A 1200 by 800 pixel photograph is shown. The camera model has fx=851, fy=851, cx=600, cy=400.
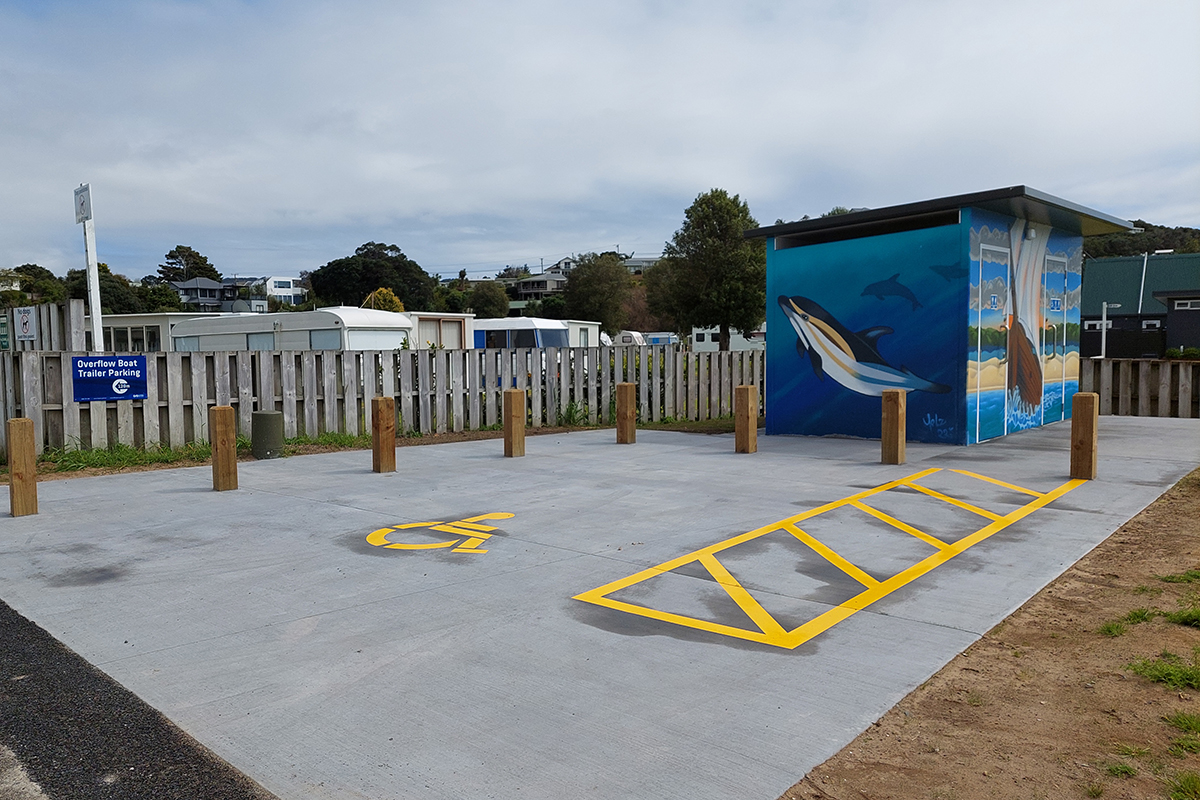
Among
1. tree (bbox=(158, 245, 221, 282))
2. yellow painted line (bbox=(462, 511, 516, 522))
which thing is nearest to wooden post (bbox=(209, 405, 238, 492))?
yellow painted line (bbox=(462, 511, 516, 522))

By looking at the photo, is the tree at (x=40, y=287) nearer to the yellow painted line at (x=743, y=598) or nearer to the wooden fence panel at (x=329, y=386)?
the wooden fence panel at (x=329, y=386)

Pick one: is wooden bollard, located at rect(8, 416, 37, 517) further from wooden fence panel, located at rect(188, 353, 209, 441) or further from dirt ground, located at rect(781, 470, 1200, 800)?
dirt ground, located at rect(781, 470, 1200, 800)

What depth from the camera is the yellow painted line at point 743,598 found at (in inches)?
194

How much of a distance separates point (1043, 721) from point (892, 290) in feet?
35.2

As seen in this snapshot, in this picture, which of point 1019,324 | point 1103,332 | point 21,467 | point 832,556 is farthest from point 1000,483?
point 1103,332

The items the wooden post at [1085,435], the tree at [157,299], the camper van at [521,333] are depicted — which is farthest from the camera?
the tree at [157,299]

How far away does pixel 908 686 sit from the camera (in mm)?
4031

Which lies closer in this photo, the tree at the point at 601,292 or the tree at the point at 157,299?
the tree at the point at 157,299

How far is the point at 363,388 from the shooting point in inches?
587

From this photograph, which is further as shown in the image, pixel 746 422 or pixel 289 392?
pixel 289 392

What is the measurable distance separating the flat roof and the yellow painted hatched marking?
527cm

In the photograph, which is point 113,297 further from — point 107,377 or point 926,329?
point 926,329

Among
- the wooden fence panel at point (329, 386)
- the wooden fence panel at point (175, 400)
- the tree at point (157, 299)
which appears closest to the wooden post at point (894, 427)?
the wooden fence panel at point (329, 386)

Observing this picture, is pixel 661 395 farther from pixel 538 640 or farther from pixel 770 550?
pixel 538 640
